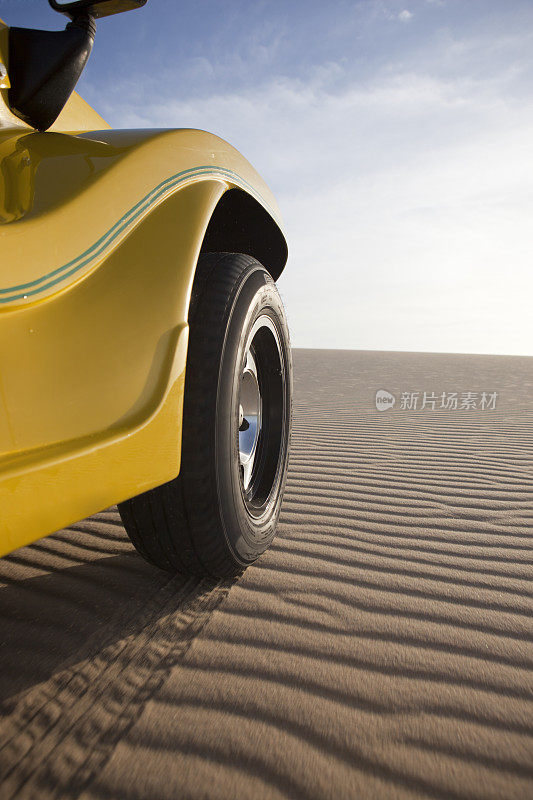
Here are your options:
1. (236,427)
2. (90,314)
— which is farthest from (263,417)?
(90,314)

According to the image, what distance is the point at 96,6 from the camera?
1141mm

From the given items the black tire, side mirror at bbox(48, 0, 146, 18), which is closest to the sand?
the black tire

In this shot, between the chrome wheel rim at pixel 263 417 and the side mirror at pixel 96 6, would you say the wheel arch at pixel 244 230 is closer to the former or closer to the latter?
the chrome wheel rim at pixel 263 417

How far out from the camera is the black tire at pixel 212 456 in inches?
60.5

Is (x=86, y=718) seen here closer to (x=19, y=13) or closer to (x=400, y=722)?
(x=400, y=722)

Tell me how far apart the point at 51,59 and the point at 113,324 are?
58cm

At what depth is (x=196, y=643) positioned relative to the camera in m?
1.46

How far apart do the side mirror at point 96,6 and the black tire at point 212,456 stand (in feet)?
2.40

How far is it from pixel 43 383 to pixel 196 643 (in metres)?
0.88

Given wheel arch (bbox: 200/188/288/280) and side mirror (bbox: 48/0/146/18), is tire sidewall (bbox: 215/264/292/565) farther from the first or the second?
side mirror (bbox: 48/0/146/18)

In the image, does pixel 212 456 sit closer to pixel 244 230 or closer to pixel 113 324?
pixel 113 324

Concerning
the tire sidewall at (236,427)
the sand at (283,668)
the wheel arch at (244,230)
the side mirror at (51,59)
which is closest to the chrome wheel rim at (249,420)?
the tire sidewall at (236,427)

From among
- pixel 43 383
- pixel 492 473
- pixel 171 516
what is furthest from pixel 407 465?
pixel 43 383

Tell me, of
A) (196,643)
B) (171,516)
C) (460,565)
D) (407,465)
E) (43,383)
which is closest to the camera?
(43,383)
